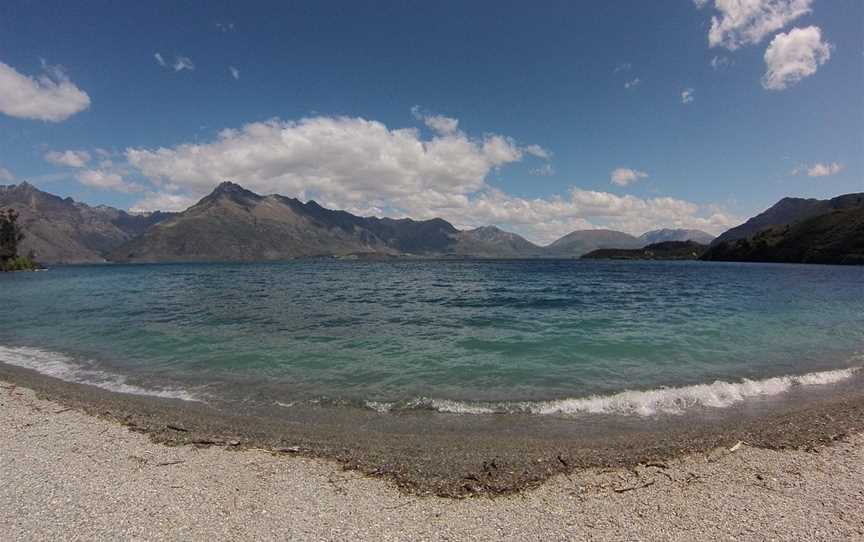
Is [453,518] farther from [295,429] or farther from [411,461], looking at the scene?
[295,429]

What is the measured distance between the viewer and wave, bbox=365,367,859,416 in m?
13.5

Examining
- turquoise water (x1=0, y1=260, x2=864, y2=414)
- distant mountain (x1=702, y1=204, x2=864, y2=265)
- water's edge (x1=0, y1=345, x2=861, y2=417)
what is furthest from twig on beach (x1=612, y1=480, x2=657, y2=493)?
distant mountain (x1=702, y1=204, x2=864, y2=265)

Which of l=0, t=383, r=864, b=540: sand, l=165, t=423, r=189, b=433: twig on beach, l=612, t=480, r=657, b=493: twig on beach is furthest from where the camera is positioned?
l=165, t=423, r=189, b=433: twig on beach

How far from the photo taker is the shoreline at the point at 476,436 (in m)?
9.41

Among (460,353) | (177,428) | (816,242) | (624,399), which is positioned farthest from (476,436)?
(816,242)

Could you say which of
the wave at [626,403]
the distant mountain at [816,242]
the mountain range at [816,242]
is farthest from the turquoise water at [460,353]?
the distant mountain at [816,242]

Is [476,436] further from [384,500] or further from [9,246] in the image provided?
[9,246]

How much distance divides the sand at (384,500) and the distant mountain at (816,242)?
560ft

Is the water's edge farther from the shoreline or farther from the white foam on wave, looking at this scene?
the shoreline

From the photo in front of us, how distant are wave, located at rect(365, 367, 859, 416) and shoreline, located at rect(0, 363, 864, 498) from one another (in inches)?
22.3

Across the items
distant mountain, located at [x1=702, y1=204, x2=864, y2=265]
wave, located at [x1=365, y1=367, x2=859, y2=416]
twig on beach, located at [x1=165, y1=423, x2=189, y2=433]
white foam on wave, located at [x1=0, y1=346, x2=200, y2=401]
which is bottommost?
white foam on wave, located at [x1=0, y1=346, x2=200, y2=401]

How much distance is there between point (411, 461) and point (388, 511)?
2386 mm

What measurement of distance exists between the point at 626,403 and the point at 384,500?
9.68 meters

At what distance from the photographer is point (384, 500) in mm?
8023
